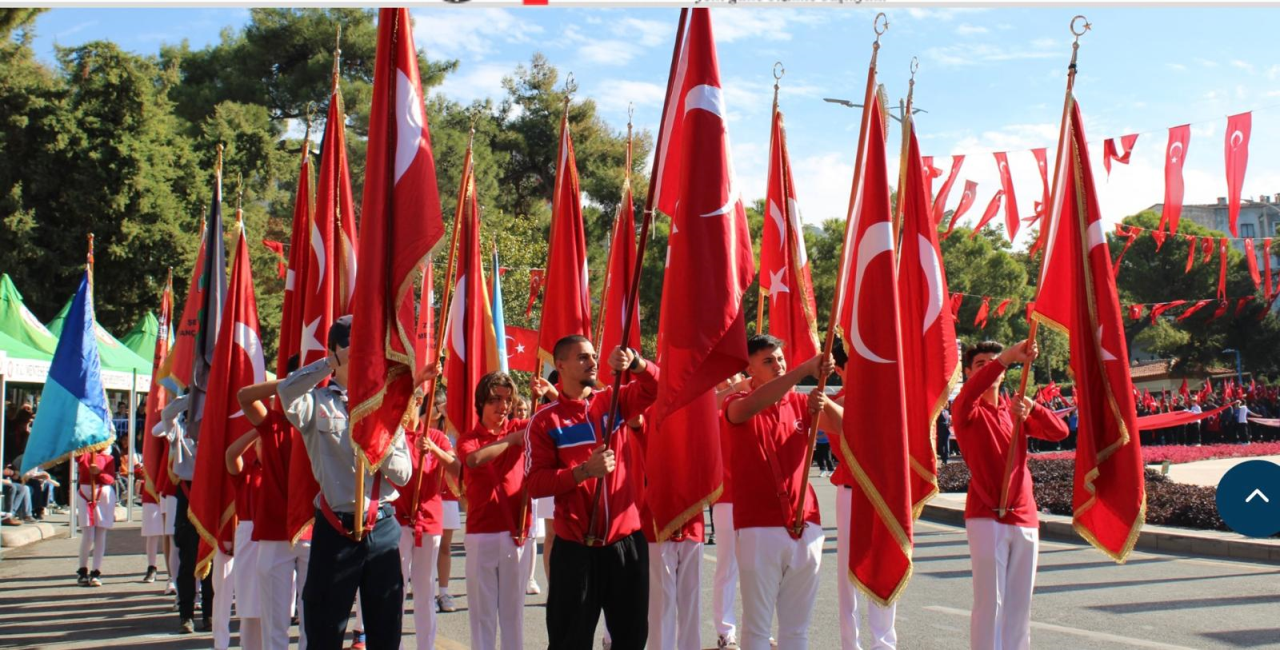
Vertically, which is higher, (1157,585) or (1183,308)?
(1183,308)

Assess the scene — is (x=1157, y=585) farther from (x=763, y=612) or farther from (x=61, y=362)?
(x=61, y=362)

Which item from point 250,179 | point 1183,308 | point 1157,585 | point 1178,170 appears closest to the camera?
point 1157,585

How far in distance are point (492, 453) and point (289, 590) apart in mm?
1476

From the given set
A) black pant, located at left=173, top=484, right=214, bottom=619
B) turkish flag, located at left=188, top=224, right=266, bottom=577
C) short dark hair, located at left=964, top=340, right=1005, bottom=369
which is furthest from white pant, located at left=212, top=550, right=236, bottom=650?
short dark hair, located at left=964, top=340, right=1005, bottom=369

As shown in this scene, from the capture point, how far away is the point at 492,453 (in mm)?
6648

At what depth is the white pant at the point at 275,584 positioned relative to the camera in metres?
6.72

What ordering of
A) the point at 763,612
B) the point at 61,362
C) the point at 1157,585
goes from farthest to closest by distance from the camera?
1. the point at 61,362
2. the point at 1157,585
3. the point at 763,612

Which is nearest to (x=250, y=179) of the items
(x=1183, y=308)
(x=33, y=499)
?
(x=33, y=499)

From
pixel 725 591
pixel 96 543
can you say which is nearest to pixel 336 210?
pixel 725 591

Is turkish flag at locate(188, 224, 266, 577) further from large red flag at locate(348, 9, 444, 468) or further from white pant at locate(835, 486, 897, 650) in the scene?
white pant at locate(835, 486, 897, 650)

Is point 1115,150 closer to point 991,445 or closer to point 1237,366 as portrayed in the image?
point 991,445

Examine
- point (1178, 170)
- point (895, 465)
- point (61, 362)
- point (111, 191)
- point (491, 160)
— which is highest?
point (491, 160)

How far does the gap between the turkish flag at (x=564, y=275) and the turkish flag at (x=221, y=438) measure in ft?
7.19

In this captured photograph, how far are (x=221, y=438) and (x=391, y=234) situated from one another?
7.88 feet
